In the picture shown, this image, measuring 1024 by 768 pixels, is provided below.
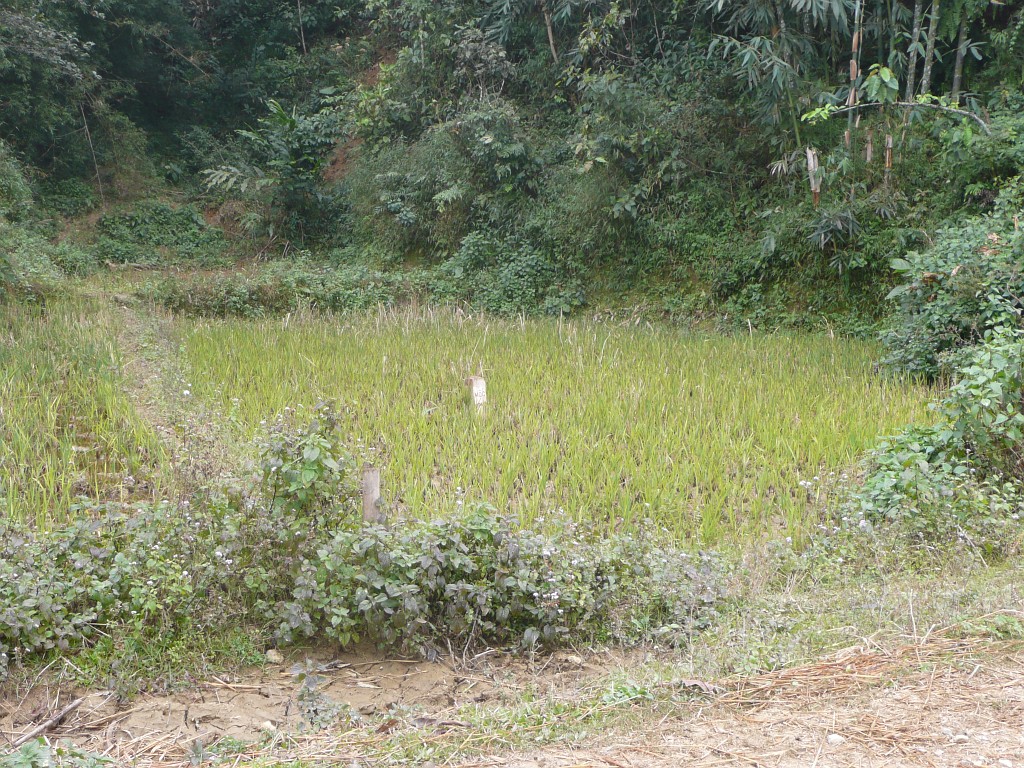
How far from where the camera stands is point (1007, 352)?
178 inches

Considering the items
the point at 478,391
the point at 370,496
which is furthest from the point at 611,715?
the point at 478,391

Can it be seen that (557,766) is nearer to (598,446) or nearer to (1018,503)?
(598,446)

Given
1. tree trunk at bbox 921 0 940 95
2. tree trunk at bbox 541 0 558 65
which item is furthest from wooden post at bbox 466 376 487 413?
tree trunk at bbox 541 0 558 65

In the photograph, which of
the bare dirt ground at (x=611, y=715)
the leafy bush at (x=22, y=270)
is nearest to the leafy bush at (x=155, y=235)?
the leafy bush at (x=22, y=270)

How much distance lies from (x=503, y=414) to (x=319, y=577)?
2734 mm

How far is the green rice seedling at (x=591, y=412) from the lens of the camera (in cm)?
445

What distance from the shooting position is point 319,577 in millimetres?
3184

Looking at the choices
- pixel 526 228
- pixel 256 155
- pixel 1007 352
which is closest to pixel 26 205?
pixel 256 155

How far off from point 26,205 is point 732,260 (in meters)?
11.3

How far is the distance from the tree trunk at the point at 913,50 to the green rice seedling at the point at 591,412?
3398 mm

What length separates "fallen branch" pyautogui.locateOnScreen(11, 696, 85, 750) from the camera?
2531mm

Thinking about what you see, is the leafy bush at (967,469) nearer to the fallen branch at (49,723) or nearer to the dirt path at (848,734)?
the dirt path at (848,734)

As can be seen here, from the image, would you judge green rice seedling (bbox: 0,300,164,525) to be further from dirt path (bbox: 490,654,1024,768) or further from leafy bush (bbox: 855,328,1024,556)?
leafy bush (bbox: 855,328,1024,556)

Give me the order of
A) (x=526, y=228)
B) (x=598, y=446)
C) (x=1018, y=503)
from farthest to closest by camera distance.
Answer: (x=526, y=228) < (x=598, y=446) < (x=1018, y=503)
